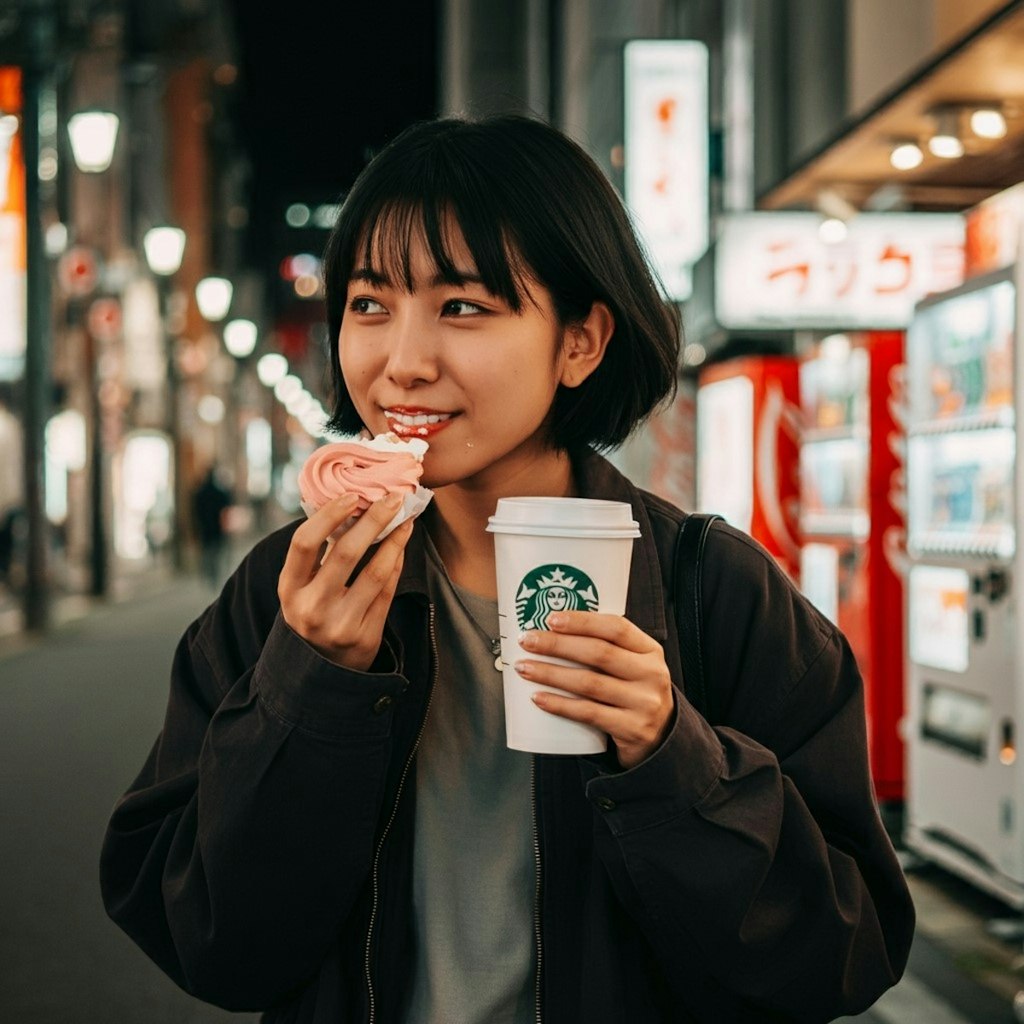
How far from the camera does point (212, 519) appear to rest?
23094mm

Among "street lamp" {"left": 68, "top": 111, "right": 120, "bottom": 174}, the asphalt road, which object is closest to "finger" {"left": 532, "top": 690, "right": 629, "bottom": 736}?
the asphalt road

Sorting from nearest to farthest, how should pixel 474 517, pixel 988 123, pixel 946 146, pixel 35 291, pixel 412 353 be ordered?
pixel 412 353 < pixel 474 517 < pixel 988 123 < pixel 946 146 < pixel 35 291

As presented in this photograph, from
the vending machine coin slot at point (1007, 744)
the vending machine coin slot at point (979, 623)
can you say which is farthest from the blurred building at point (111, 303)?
the vending machine coin slot at point (1007, 744)

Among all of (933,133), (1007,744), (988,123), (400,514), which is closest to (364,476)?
(400,514)

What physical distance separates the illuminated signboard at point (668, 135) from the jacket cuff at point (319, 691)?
11922mm

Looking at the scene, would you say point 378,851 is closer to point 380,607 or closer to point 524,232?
point 380,607

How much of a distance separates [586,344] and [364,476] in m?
0.45

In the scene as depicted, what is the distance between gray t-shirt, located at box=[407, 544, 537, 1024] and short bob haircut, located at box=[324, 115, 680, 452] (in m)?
0.41

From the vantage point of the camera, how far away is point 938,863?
6.12 m

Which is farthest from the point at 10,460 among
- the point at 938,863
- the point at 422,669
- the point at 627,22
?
the point at 422,669

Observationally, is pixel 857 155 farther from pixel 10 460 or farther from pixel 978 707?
pixel 10 460

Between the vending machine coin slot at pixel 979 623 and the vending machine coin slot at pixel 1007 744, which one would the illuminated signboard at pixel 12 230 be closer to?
the vending machine coin slot at pixel 979 623

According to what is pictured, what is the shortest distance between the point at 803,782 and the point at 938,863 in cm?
489

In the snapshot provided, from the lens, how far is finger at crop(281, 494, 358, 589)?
4.92ft
